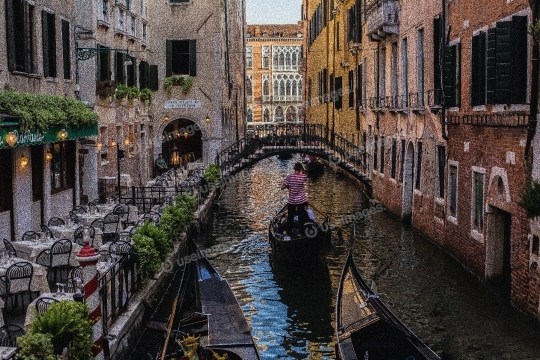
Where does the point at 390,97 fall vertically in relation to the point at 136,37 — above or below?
below

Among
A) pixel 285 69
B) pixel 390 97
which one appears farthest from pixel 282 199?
pixel 285 69

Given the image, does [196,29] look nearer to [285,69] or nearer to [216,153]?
[216,153]

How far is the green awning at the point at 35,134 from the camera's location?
11723 millimetres

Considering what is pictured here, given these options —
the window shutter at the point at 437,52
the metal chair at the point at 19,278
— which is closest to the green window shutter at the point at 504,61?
the window shutter at the point at 437,52

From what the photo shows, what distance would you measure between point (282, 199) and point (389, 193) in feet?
16.4

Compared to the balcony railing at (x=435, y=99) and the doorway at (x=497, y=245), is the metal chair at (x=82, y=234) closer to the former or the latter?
the doorway at (x=497, y=245)

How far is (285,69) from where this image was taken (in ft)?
271

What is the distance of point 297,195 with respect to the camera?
15.5m

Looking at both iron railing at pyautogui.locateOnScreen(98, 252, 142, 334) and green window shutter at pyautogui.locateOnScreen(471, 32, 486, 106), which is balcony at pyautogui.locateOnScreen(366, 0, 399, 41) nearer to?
green window shutter at pyautogui.locateOnScreen(471, 32, 486, 106)

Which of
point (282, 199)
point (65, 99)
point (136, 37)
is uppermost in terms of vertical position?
point (136, 37)

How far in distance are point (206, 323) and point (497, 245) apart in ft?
18.8

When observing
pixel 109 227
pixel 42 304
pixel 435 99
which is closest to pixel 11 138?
pixel 109 227

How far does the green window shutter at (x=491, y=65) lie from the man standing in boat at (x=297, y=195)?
454 centimetres

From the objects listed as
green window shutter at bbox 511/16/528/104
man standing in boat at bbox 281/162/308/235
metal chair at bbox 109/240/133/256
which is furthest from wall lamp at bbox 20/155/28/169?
green window shutter at bbox 511/16/528/104
